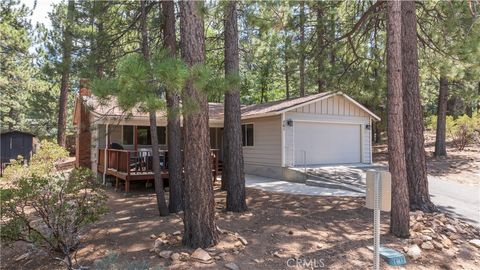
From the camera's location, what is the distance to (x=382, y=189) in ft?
12.6

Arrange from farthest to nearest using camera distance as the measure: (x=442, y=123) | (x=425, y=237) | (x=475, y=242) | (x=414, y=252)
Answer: (x=442, y=123) → (x=475, y=242) → (x=425, y=237) → (x=414, y=252)

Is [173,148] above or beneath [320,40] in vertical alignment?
beneath

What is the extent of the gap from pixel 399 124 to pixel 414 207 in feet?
7.60

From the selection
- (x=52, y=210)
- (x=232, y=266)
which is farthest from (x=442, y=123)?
(x=52, y=210)

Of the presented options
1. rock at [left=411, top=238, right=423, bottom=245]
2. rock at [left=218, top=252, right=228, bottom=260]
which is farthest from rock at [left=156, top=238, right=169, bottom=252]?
rock at [left=411, top=238, right=423, bottom=245]

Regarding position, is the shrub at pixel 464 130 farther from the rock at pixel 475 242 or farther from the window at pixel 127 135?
the window at pixel 127 135

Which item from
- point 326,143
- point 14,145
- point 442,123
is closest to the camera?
point 326,143

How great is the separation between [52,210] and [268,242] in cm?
309

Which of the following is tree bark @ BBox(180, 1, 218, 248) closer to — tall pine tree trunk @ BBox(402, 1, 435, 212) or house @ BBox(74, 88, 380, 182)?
tall pine tree trunk @ BBox(402, 1, 435, 212)

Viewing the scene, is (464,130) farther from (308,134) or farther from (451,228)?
(451,228)

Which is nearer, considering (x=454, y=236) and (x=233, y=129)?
(x=454, y=236)

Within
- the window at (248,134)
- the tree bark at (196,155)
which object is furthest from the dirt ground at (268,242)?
the window at (248,134)

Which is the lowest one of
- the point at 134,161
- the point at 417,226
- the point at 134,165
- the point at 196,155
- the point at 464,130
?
the point at 417,226

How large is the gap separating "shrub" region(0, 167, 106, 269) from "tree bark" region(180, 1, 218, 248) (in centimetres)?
156
